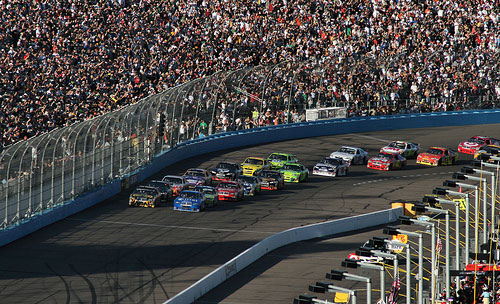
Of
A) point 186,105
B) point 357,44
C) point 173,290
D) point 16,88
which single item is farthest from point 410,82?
point 173,290

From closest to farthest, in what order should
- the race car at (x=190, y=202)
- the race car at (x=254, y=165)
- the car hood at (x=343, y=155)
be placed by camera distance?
the race car at (x=190, y=202), the race car at (x=254, y=165), the car hood at (x=343, y=155)

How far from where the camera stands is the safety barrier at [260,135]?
141 feet

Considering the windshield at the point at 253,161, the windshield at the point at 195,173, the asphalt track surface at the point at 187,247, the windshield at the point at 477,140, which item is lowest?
the asphalt track surface at the point at 187,247

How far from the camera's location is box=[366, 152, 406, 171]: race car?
54781 mm

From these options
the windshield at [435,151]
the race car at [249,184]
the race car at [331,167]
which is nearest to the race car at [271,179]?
the race car at [249,184]

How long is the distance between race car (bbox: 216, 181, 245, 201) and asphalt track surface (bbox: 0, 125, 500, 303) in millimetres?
373

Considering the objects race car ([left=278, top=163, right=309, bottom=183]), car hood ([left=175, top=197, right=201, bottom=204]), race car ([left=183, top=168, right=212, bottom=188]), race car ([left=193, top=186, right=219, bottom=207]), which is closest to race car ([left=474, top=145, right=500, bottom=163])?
race car ([left=278, top=163, right=309, bottom=183])

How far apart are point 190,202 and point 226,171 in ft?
21.8

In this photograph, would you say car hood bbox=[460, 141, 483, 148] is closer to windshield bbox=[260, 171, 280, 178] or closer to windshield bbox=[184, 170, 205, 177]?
windshield bbox=[260, 171, 280, 178]

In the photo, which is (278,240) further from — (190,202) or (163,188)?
(163,188)

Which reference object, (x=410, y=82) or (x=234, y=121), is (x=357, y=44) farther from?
(x=234, y=121)

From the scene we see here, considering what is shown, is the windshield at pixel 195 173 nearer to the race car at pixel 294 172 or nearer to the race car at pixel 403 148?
the race car at pixel 294 172

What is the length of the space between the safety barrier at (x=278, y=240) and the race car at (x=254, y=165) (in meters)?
9.79

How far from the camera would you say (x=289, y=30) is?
66.8m
